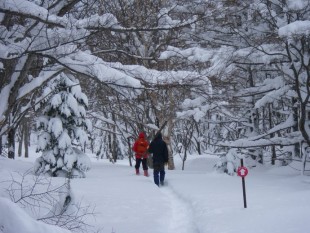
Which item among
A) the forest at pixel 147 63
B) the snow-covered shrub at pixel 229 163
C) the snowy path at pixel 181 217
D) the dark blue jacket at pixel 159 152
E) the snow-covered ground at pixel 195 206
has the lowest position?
the snowy path at pixel 181 217

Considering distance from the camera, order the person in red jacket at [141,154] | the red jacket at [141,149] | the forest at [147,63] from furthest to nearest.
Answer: the red jacket at [141,149] → the person in red jacket at [141,154] → the forest at [147,63]

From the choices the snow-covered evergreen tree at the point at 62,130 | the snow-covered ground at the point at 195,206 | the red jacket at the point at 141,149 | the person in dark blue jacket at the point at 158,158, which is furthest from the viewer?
the red jacket at the point at 141,149

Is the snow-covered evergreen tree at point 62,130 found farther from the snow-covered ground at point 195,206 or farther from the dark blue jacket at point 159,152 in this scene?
the dark blue jacket at point 159,152

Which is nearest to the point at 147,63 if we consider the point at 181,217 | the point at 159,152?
the point at 159,152

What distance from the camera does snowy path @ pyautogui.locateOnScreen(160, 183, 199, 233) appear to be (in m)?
6.54

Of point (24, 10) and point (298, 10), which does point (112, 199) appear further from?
point (298, 10)

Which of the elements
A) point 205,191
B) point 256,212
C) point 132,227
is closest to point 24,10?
point 132,227

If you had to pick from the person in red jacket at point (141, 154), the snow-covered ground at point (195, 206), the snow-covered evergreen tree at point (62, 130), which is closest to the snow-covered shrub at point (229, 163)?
the snow-covered ground at point (195, 206)

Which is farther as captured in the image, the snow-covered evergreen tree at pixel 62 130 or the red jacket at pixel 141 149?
the red jacket at pixel 141 149

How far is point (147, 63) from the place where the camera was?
1630 centimetres

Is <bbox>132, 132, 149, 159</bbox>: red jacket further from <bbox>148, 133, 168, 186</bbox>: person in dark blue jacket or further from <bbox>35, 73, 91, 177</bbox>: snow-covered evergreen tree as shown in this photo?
<bbox>148, 133, 168, 186</bbox>: person in dark blue jacket

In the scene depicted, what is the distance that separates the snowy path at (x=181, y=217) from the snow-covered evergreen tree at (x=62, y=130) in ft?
16.0

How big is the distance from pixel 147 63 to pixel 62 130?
487cm

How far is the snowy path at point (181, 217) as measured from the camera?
6538 mm
